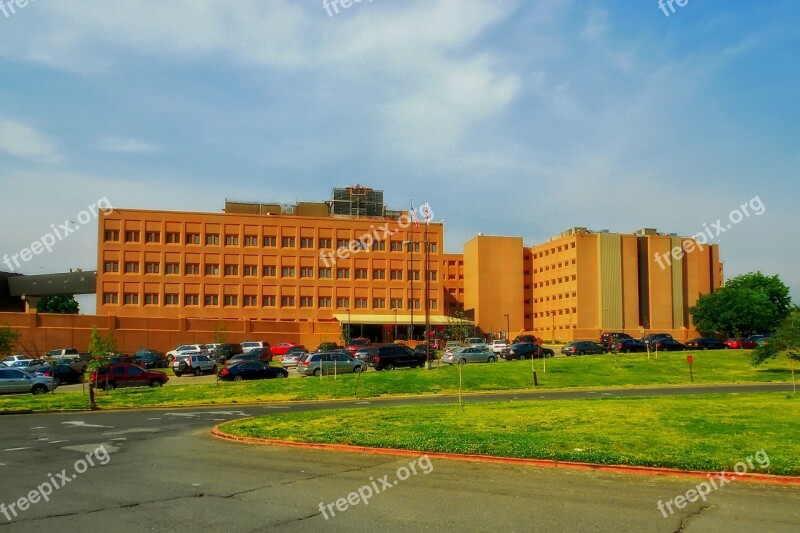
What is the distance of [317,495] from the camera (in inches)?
444

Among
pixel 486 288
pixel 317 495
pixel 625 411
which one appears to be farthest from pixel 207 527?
pixel 486 288

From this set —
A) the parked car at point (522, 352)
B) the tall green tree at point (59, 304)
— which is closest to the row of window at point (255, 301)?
the parked car at point (522, 352)

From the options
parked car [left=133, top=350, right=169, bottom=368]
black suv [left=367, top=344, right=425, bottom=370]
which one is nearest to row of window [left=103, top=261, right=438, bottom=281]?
parked car [left=133, top=350, right=169, bottom=368]

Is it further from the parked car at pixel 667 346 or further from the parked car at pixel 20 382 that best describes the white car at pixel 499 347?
the parked car at pixel 20 382

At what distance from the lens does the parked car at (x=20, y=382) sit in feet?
121

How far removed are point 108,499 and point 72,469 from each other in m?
3.73

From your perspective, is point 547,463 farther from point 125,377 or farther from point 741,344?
point 741,344

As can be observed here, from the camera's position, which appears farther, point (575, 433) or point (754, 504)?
point (575, 433)

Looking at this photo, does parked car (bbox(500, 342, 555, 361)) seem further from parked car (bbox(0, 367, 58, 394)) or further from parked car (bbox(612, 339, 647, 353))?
parked car (bbox(0, 367, 58, 394))

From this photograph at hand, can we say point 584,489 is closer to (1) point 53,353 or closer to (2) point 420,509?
(2) point 420,509

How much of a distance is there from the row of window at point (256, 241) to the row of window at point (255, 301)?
732cm

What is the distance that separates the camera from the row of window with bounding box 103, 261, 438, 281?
306 feet

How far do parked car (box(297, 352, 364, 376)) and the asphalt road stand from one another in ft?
97.8

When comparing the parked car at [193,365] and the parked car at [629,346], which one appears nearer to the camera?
the parked car at [193,365]
